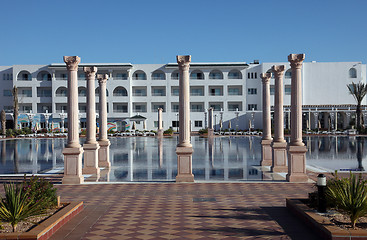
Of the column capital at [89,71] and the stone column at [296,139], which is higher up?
the column capital at [89,71]

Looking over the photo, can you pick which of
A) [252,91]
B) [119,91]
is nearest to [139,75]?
[119,91]

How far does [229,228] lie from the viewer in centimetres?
772

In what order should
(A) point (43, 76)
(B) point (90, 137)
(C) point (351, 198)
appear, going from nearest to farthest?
(C) point (351, 198) < (B) point (90, 137) < (A) point (43, 76)

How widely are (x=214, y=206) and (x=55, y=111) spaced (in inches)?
2460

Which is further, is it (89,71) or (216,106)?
(216,106)

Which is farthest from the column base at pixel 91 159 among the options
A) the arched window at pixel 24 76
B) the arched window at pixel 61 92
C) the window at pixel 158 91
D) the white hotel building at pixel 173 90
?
the arched window at pixel 24 76

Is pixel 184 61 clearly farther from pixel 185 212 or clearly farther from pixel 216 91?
pixel 216 91

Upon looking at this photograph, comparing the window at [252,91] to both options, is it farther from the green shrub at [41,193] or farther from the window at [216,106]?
the green shrub at [41,193]

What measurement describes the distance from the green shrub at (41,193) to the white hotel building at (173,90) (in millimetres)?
58246

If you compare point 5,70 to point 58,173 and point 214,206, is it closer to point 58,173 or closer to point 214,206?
point 58,173

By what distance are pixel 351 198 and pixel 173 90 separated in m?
63.2

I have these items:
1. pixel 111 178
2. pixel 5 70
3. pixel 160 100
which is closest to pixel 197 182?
pixel 111 178

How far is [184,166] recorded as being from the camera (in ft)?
45.7

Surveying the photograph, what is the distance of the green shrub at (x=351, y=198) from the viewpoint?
273 inches
